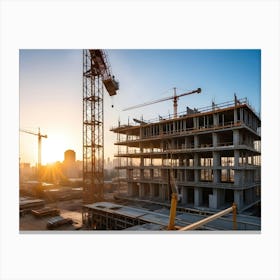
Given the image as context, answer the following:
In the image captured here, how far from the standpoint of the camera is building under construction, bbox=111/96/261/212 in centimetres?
1836

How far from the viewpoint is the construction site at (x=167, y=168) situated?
17.7 metres

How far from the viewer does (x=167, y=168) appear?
74.3ft

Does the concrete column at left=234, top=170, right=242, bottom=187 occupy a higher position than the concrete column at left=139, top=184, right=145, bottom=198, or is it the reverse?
the concrete column at left=234, top=170, right=242, bottom=187

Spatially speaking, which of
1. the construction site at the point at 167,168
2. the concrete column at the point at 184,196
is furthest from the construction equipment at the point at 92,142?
the concrete column at the point at 184,196

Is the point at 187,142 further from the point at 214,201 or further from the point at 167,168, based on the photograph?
the point at 214,201

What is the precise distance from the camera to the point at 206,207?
19.5 meters

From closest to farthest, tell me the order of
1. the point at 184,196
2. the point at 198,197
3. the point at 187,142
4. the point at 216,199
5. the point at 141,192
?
the point at 216,199
the point at 198,197
the point at 184,196
the point at 187,142
the point at 141,192

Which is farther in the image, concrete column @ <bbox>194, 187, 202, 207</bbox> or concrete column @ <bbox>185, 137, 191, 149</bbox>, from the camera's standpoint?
concrete column @ <bbox>185, 137, 191, 149</bbox>

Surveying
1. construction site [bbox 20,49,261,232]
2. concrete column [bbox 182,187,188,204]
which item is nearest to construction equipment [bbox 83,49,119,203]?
construction site [bbox 20,49,261,232]

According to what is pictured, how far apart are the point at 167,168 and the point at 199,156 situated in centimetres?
458

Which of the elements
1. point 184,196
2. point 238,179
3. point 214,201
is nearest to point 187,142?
point 184,196

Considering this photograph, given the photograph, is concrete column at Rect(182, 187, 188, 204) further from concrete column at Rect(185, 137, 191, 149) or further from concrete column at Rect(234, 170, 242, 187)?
concrete column at Rect(234, 170, 242, 187)

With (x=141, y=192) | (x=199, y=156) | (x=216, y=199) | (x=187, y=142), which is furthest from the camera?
(x=141, y=192)
